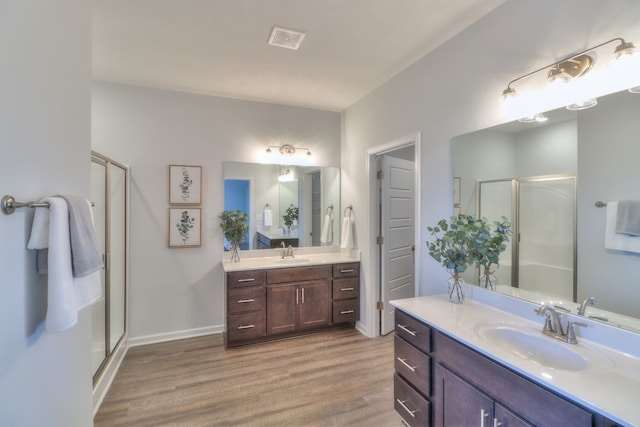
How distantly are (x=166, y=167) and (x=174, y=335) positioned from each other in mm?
1802

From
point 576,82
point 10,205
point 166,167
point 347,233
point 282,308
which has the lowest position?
point 282,308

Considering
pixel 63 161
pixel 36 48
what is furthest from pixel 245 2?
pixel 63 161

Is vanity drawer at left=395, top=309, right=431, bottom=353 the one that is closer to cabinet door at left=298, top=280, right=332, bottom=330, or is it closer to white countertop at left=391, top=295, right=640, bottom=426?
white countertop at left=391, top=295, right=640, bottom=426

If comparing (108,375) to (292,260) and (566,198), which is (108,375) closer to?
(292,260)

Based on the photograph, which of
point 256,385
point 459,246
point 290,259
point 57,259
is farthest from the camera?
point 290,259

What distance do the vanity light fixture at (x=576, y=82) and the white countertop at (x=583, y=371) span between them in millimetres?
1099

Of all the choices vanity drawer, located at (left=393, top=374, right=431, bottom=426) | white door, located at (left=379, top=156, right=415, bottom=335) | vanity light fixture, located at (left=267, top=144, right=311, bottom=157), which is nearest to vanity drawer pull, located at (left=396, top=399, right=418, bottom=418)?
vanity drawer, located at (left=393, top=374, right=431, bottom=426)

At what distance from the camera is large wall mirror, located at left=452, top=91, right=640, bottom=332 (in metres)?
1.28

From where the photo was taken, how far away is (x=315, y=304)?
10.6ft

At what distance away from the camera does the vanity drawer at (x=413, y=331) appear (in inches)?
63.3

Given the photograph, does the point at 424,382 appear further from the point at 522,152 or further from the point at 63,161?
the point at 63,161

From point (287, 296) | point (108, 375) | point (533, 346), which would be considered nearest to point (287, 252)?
point (287, 296)

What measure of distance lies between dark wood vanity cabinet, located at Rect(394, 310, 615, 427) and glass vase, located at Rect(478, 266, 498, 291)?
543 millimetres

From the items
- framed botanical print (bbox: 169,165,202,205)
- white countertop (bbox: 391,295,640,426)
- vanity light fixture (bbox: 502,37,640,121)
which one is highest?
vanity light fixture (bbox: 502,37,640,121)
